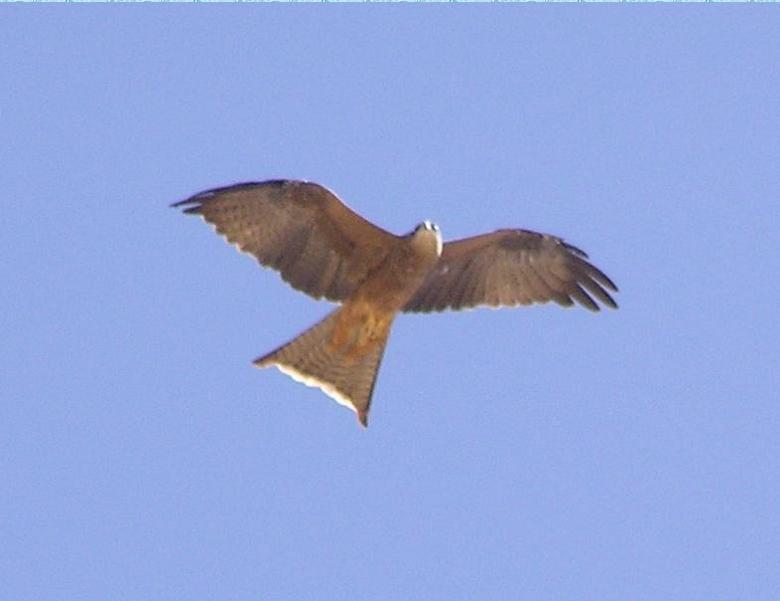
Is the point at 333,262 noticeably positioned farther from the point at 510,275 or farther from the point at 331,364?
the point at 510,275

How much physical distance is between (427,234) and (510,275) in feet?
4.82

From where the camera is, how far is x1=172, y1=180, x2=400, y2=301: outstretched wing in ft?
52.6

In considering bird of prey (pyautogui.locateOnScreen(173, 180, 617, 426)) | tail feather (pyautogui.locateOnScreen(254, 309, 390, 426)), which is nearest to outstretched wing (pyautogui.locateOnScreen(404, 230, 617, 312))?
bird of prey (pyautogui.locateOnScreen(173, 180, 617, 426))

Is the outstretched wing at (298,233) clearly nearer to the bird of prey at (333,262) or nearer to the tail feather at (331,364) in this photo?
the bird of prey at (333,262)

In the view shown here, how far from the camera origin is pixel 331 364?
53.0 feet

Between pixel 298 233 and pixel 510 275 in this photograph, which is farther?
pixel 510 275

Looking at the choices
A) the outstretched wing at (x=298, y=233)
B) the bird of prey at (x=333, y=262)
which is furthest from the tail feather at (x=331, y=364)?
the outstretched wing at (x=298, y=233)

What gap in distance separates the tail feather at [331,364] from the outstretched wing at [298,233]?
1.21ft

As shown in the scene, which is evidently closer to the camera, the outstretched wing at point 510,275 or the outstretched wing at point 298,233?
the outstretched wing at point 298,233

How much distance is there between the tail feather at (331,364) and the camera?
16047mm

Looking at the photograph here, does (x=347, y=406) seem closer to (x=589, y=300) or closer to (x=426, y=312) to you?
(x=426, y=312)

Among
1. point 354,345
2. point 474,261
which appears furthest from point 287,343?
point 474,261

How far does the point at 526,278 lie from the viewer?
668 inches

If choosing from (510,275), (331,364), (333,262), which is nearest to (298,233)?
(333,262)
